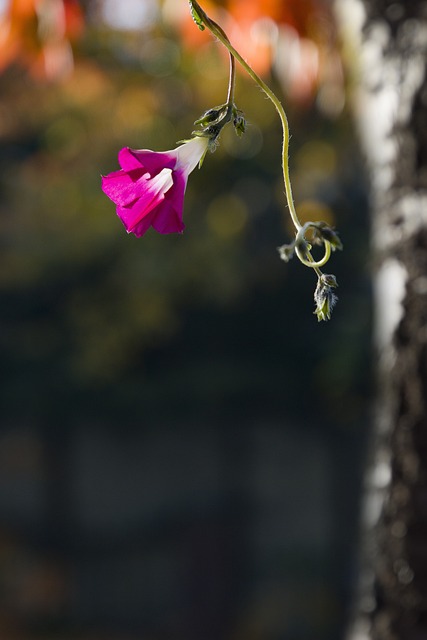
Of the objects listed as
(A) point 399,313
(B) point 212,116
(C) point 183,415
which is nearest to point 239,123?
(B) point 212,116

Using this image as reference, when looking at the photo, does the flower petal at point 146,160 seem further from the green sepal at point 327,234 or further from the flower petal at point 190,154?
the green sepal at point 327,234

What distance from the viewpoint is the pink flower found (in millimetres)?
614

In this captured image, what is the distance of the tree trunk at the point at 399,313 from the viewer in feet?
5.00

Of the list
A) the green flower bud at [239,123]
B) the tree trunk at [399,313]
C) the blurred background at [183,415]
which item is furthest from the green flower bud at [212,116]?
the blurred background at [183,415]

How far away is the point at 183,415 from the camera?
23.2 feet

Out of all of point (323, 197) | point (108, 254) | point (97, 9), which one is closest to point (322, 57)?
point (97, 9)

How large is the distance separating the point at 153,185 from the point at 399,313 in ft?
3.24

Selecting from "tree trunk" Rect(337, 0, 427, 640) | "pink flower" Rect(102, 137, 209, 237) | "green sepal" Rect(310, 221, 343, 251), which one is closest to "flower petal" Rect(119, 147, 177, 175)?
"pink flower" Rect(102, 137, 209, 237)

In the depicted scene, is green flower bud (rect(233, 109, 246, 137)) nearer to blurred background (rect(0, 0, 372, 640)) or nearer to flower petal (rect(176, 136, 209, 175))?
flower petal (rect(176, 136, 209, 175))

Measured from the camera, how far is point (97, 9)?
318 cm

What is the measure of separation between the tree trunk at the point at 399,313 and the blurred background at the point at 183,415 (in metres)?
3.98

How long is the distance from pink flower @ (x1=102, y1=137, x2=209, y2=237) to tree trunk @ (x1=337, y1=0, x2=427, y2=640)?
0.95m

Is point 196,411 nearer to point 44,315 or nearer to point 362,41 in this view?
point 44,315

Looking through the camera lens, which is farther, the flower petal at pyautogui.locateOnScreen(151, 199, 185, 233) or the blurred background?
the blurred background
